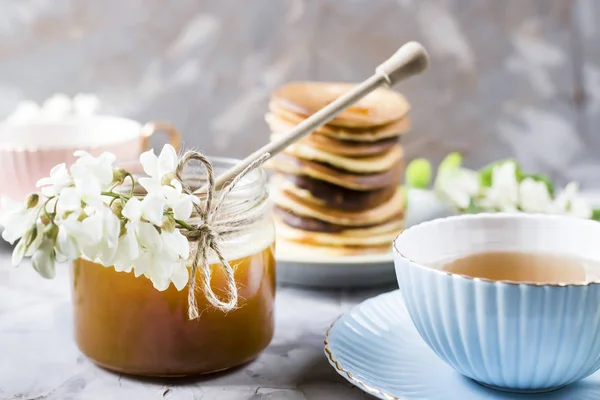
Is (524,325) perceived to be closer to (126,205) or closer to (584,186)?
(126,205)

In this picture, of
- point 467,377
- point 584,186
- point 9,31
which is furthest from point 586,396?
point 9,31

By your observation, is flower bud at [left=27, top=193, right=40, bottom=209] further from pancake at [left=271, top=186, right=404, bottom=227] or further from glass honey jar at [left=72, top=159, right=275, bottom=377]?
pancake at [left=271, top=186, right=404, bottom=227]

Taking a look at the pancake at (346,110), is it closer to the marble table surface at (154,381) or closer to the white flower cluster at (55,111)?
the marble table surface at (154,381)

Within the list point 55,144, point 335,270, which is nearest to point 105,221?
point 335,270

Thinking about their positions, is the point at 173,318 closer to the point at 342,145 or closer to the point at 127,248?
the point at 127,248

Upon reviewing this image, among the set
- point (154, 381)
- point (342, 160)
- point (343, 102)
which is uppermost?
point (343, 102)

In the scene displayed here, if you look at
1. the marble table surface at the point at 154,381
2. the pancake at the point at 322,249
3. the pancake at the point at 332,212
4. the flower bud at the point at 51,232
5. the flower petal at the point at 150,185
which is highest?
the flower petal at the point at 150,185

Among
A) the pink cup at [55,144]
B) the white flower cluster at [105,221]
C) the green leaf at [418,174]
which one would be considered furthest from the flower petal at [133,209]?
the green leaf at [418,174]
